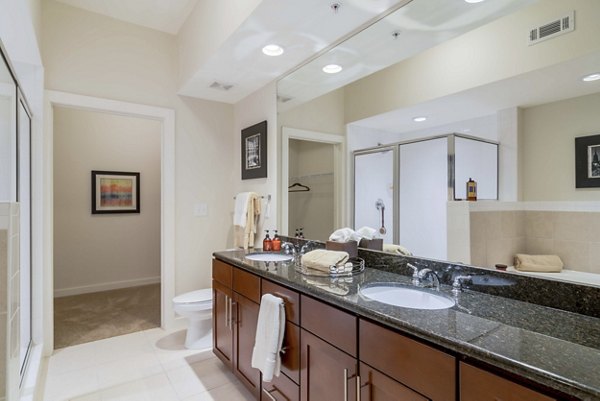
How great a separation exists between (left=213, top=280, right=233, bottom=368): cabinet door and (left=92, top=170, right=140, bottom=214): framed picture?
2.71m

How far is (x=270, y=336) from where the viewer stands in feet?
5.21

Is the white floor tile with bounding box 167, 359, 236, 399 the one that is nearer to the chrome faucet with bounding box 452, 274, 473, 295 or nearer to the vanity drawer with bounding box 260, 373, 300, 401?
the vanity drawer with bounding box 260, 373, 300, 401

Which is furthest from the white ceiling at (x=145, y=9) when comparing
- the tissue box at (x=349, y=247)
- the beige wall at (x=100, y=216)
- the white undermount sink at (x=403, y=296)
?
the white undermount sink at (x=403, y=296)

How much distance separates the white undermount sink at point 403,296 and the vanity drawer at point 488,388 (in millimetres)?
469

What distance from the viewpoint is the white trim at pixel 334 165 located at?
7.03 feet

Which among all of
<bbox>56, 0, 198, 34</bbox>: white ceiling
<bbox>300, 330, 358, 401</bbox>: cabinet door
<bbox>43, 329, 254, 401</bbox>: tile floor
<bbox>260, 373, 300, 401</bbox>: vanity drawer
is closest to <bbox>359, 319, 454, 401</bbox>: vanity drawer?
<bbox>300, 330, 358, 401</bbox>: cabinet door

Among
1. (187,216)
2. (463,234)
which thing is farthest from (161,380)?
(463,234)

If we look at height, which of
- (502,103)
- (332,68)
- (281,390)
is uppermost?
(332,68)

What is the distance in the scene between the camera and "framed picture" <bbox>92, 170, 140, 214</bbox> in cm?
420

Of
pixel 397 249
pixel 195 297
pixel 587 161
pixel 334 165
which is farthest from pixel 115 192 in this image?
pixel 587 161

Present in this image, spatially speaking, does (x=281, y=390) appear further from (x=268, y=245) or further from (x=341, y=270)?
(x=268, y=245)

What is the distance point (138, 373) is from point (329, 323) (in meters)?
1.78

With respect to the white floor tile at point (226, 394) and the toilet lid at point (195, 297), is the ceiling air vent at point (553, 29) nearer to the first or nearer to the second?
the white floor tile at point (226, 394)

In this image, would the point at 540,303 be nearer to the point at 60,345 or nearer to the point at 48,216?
the point at 48,216
